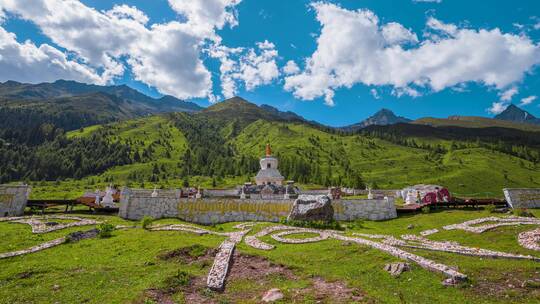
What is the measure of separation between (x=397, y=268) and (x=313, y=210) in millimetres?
16596

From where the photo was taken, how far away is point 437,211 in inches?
1433

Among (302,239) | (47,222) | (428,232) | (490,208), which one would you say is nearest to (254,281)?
(302,239)

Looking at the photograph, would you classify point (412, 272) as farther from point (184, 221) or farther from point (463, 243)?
point (184, 221)

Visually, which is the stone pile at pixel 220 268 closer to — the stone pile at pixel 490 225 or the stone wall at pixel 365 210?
the stone wall at pixel 365 210

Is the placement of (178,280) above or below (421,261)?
below

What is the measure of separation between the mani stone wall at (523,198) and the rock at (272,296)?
3430 centimetres

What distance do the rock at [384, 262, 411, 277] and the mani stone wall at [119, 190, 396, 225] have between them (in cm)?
1965

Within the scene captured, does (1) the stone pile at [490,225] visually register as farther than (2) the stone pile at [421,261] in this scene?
Yes

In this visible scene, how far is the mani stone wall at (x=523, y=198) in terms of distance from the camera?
35.8 m

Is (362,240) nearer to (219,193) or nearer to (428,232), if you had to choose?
(428,232)

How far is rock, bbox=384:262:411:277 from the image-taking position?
1594cm

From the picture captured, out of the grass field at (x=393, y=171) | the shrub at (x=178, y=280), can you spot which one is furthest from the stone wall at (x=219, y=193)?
the grass field at (x=393, y=171)

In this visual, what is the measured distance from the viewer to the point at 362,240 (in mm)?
23297

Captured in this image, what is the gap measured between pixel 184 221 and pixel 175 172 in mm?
131634
